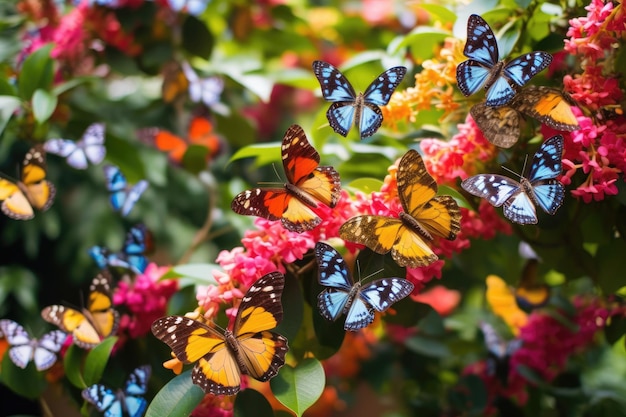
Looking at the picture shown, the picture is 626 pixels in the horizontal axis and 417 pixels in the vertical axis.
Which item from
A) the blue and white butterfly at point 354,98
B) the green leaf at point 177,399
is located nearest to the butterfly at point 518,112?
the blue and white butterfly at point 354,98

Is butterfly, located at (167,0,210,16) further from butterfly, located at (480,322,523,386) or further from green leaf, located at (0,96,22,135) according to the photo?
butterfly, located at (480,322,523,386)

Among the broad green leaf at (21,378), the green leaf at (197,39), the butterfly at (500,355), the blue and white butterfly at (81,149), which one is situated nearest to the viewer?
the broad green leaf at (21,378)

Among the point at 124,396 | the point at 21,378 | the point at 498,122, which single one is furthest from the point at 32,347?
the point at 498,122

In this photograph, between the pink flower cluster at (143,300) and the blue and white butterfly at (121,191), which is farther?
the blue and white butterfly at (121,191)

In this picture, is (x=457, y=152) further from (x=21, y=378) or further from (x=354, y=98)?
(x=21, y=378)

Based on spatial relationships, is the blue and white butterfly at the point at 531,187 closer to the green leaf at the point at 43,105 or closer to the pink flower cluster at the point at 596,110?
the pink flower cluster at the point at 596,110

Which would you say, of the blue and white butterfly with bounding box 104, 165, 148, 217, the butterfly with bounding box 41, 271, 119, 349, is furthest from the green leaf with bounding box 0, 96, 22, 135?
the butterfly with bounding box 41, 271, 119, 349

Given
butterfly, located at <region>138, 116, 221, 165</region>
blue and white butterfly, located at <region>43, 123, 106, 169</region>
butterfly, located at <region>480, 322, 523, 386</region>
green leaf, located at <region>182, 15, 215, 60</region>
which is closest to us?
blue and white butterfly, located at <region>43, 123, 106, 169</region>
